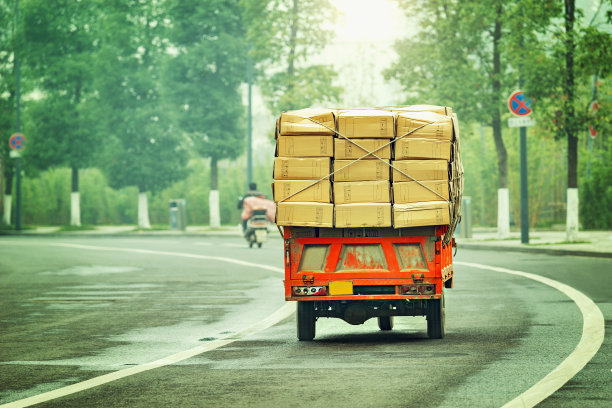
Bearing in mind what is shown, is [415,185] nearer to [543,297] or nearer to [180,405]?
[180,405]

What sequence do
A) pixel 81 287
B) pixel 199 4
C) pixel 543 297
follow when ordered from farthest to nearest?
pixel 199 4
pixel 81 287
pixel 543 297

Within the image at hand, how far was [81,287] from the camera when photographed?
21172 millimetres

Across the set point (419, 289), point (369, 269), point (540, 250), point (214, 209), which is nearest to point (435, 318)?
point (419, 289)

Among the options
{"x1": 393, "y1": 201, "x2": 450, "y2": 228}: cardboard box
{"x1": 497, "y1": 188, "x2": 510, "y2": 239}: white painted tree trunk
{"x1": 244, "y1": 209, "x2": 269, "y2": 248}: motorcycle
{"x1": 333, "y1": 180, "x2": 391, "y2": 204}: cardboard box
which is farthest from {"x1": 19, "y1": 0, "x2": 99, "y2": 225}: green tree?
{"x1": 393, "y1": 201, "x2": 450, "y2": 228}: cardboard box

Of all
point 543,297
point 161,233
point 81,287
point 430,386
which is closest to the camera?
point 430,386

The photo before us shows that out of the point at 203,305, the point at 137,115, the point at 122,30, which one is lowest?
the point at 203,305

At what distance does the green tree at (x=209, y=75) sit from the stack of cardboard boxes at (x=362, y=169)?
39.1m

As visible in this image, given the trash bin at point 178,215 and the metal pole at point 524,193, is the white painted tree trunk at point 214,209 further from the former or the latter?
the metal pole at point 524,193

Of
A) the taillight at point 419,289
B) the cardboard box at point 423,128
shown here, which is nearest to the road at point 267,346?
the taillight at point 419,289

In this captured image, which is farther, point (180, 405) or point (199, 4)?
point (199, 4)

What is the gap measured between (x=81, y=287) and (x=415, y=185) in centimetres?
1080

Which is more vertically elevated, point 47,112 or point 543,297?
point 47,112

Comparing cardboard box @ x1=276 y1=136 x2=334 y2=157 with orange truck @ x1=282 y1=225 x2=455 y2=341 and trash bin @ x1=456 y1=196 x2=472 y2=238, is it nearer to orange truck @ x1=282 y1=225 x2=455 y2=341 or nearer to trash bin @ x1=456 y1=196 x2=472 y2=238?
orange truck @ x1=282 y1=225 x2=455 y2=341

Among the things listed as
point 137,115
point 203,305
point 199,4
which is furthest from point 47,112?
point 203,305
